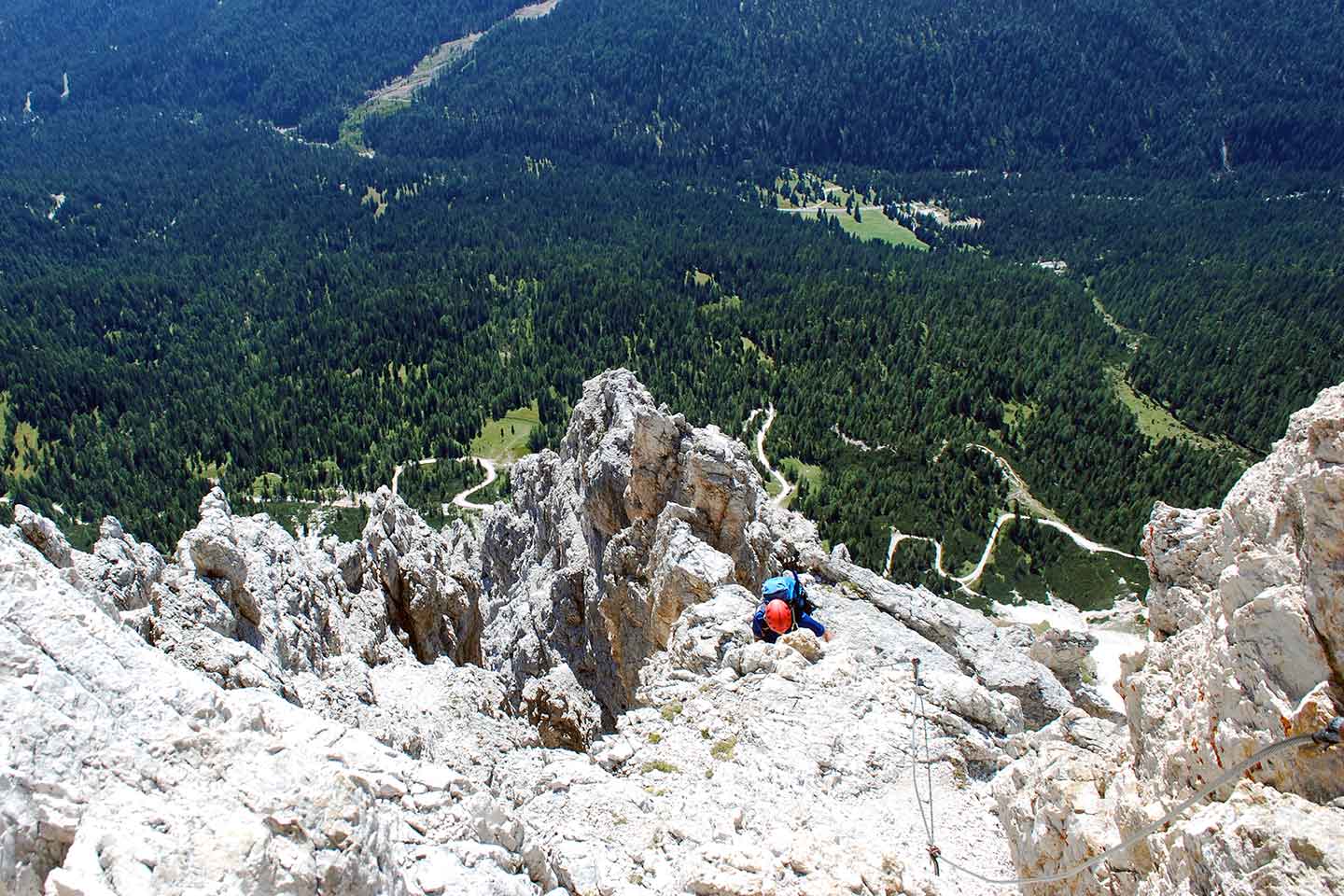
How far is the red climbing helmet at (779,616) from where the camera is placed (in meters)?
21.9

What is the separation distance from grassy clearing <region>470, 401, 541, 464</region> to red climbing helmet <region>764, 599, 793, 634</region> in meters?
91.8

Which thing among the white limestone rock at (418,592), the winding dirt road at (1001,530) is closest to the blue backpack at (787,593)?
the white limestone rock at (418,592)

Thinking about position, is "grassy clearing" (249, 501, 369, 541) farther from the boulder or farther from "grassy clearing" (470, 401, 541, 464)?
the boulder

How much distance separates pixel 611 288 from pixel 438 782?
146646 mm

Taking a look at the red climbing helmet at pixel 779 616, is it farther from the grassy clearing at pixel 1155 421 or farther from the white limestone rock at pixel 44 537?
the grassy clearing at pixel 1155 421

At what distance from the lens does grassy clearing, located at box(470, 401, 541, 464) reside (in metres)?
113

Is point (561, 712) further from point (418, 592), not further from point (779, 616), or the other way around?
point (418, 592)

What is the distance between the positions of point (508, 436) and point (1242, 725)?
111 meters

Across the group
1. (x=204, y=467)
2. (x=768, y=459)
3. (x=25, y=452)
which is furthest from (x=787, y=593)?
(x=25, y=452)

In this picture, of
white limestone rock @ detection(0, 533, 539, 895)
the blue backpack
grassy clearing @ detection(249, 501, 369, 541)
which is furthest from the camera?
grassy clearing @ detection(249, 501, 369, 541)

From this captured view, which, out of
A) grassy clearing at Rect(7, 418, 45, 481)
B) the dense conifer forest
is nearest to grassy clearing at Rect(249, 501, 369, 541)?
the dense conifer forest

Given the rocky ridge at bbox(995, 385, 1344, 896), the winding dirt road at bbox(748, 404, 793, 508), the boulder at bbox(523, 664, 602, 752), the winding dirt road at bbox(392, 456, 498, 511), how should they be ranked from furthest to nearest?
1. the winding dirt road at bbox(392, 456, 498, 511)
2. the winding dirt road at bbox(748, 404, 793, 508)
3. the boulder at bbox(523, 664, 602, 752)
4. the rocky ridge at bbox(995, 385, 1344, 896)

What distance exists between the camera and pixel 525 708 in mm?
29328

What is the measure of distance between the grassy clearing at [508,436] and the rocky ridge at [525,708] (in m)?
71.7
